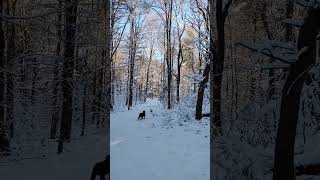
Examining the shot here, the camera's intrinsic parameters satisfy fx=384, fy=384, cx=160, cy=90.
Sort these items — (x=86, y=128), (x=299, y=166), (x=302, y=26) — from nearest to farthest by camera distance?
1. (x=302, y=26)
2. (x=299, y=166)
3. (x=86, y=128)

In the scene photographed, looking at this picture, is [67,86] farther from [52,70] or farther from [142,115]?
[142,115]

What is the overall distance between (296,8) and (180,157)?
60.2 inches

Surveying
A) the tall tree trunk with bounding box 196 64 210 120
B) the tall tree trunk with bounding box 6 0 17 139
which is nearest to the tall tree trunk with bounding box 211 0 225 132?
the tall tree trunk with bounding box 196 64 210 120

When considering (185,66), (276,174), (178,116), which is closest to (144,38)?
(185,66)

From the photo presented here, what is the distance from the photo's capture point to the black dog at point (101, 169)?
3.36 m

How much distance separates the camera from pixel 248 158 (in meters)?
2.68

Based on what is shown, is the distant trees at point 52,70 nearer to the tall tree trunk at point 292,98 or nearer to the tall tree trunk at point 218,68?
the tall tree trunk at point 218,68

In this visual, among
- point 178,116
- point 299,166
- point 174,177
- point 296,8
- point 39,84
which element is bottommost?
point 174,177

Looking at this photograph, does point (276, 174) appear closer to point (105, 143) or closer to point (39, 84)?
point (105, 143)

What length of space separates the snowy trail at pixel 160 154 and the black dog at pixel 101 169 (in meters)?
0.06

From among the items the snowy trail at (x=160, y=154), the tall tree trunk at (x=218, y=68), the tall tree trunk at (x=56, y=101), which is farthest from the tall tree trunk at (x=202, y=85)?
the tall tree trunk at (x=56, y=101)

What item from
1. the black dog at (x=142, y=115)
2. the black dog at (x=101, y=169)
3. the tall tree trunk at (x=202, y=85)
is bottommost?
the black dog at (x=101, y=169)

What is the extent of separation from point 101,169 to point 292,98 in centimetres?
181

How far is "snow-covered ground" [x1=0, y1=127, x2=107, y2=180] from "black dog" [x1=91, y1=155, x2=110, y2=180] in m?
0.03
